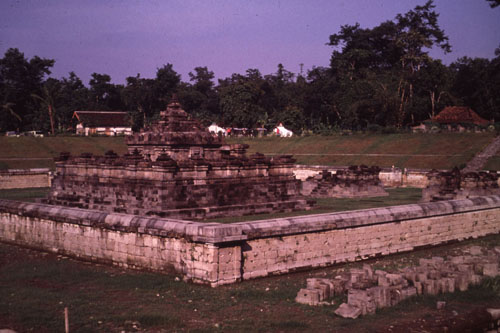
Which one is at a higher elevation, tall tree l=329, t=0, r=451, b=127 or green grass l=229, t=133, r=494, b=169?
tall tree l=329, t=0, r=451, b=127

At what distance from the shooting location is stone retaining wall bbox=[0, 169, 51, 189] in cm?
2889

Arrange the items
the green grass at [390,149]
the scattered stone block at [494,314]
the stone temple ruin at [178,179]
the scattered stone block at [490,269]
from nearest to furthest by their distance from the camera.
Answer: the scattered stone block at [494,314]
the scattered stone block at [490,269]
the stone temple ruin at [178,179]
the green grass at [390,149]

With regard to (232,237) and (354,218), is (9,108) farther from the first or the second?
(232,237)

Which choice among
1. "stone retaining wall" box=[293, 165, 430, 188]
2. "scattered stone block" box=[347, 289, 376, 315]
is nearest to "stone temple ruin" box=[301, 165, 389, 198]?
"stone retaining wall" box=[293, 165, 430, 188]

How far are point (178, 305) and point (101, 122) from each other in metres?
62.9

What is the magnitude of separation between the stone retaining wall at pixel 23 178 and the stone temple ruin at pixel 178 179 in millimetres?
10441

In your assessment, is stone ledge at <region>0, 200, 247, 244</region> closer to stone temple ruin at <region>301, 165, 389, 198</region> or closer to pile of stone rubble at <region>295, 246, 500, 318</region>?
pile of stone rubble at <region>295, 246, 500, 318</region>

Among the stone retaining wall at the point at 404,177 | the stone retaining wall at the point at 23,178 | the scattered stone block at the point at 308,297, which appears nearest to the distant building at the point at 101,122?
the stone retaining wall at the point at 23,178

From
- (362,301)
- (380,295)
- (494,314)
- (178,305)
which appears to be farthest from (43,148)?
(494,314)

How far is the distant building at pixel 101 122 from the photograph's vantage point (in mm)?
66750

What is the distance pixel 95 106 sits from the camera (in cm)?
8069

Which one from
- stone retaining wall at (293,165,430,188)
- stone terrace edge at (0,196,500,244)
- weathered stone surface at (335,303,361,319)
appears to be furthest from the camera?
stone retaining wall at (293,165,430,188)

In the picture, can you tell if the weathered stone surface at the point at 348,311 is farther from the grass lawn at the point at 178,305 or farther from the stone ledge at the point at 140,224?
the stone ledge at the point at 140,224

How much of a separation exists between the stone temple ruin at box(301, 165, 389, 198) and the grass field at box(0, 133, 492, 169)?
1157 cm
